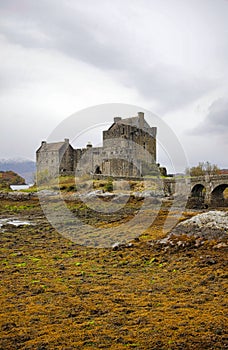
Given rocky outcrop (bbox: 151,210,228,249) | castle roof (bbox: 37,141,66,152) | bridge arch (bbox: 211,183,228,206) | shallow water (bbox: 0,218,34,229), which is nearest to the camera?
rocky outcrop (bbox: 151,210,228,249)

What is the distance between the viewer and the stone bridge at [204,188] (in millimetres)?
45719

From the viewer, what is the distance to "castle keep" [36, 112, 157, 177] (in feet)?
168

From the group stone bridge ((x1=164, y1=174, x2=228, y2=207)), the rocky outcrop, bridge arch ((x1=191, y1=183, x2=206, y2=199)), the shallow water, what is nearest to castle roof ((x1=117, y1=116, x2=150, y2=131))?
stone bridge ((x1=164, y1=174, x2=228, y2=207))

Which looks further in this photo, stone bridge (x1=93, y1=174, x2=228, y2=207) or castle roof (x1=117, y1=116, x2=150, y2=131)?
castle roof (x1=117, y1=116, x2=150, y2=131)

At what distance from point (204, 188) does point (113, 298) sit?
4179 cm

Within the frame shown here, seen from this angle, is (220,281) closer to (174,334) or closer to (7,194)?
(174,334)

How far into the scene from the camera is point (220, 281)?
1034 centimetres

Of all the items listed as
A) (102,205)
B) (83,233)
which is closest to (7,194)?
(102,205)

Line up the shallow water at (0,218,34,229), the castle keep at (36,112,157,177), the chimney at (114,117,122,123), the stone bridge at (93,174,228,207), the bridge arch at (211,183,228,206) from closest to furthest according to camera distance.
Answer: the shallow water at (0,218,34,229) → the stone bridge at (93,174,228,207) → the bridge arch at (211,183,228,206) → the castle keep at (36,112,157,177) → the chimney at (114,117,122,123)

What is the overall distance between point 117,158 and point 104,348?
45346mm

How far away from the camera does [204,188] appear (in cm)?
4919

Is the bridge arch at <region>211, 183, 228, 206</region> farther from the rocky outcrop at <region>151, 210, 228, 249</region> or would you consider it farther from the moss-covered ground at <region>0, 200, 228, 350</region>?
the moss-covered ground at <region>0, 200, 228, 350</region>

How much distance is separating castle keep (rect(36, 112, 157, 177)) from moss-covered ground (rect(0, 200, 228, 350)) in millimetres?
35326

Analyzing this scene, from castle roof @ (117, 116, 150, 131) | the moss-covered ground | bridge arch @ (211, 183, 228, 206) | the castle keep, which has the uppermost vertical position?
castle roof @ (117, 116, 150, 131)
